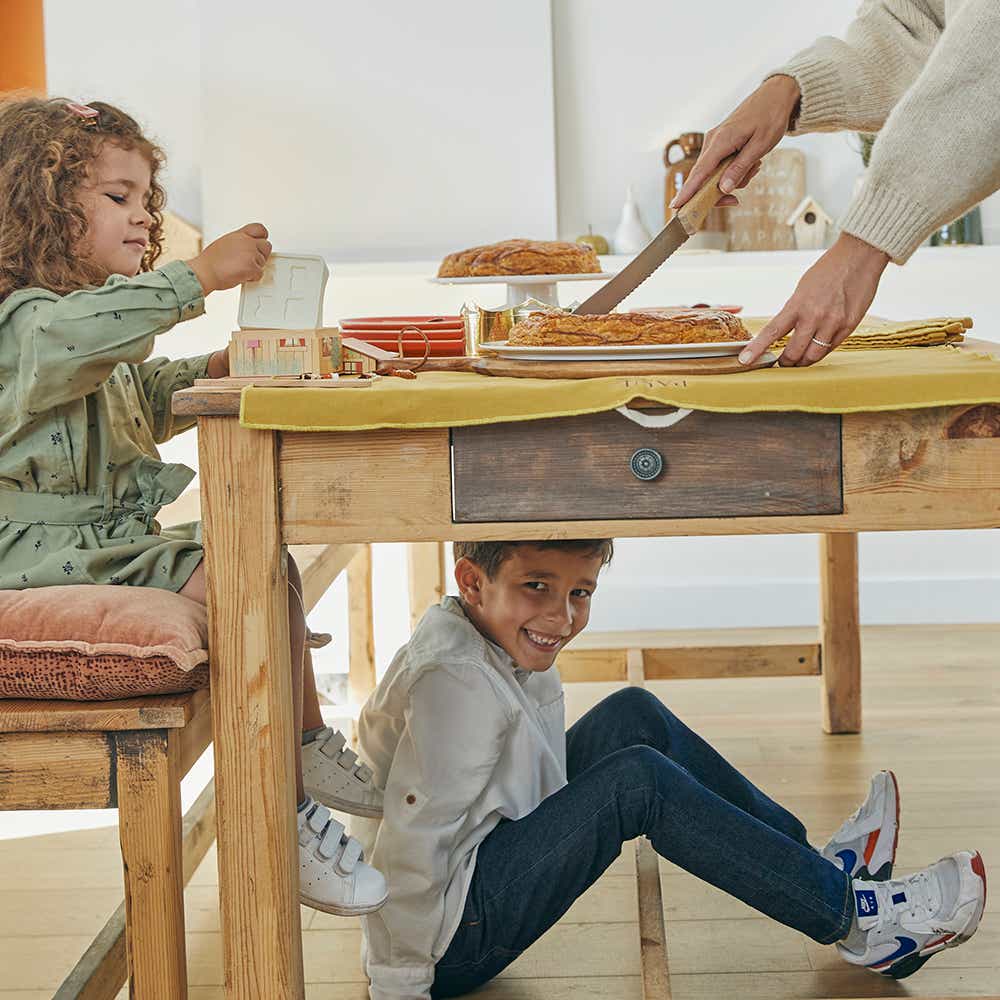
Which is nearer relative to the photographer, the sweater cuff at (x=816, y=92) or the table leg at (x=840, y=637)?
the sweater cuff at (x=816, y=92)

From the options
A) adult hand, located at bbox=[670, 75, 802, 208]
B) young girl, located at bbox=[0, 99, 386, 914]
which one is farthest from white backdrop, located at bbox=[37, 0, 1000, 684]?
adult hand, located at bbox=[670, 75, 802, 208]

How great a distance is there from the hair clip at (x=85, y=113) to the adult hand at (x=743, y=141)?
2.23 ft

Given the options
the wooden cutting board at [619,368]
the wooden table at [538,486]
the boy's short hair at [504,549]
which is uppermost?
the wooden cutting board at [619,368]

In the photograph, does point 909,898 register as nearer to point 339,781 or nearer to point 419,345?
point 339,781

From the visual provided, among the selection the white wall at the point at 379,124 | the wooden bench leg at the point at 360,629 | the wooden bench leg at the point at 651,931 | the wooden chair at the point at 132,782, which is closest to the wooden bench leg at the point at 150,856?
the wooden chair at the point at 132,782

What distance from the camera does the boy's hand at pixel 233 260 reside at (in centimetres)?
140

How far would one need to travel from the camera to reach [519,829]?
153cm

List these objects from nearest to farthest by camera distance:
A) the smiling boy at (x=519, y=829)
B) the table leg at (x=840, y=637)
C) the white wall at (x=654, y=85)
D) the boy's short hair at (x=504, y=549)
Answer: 1. the smiling boy at (x=519, y=829)
2. the boy's short hair at (x=504, y=549)
3. the table leg at (x=840, y=637)
4. the white wall at (x=654, y=85)

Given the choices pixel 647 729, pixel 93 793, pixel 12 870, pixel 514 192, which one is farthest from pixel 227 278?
pixel 514 192

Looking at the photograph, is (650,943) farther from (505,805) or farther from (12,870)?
(12,870)

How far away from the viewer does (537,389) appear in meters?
1.16

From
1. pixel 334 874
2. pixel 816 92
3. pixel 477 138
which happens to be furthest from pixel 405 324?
pixel 477 138

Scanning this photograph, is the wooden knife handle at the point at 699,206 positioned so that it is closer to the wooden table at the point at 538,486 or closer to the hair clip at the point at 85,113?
the wooden table at the point at 538,486

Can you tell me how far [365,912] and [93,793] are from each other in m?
0.30
